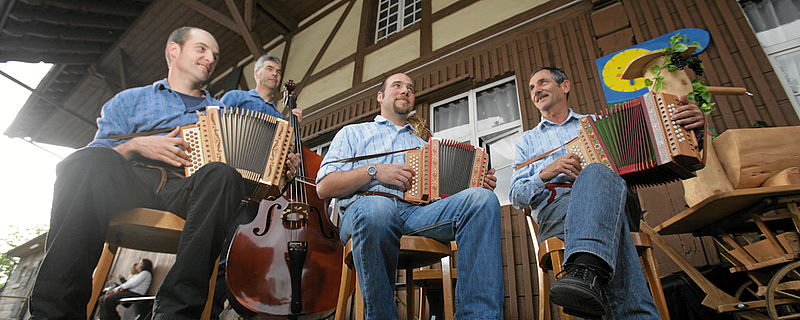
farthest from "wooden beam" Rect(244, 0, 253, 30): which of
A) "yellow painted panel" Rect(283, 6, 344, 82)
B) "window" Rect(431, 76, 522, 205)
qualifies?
"window" Rect(431, 76, 522, 205)

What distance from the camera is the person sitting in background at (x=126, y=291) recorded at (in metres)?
4.85

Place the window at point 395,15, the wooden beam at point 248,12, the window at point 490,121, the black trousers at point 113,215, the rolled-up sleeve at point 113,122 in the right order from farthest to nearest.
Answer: the wooden beam at point 248,12 → the window at point 395,15 → the window at point 490,121 → the rolled-up sleeve at point 113,122 → the black trousers at point 113,215

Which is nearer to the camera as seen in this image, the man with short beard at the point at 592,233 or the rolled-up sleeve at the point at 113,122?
the man with short beard at the point at 592,233

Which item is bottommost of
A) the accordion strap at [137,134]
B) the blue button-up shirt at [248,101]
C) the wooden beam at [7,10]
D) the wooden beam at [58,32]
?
the accordion strap at [137,134]

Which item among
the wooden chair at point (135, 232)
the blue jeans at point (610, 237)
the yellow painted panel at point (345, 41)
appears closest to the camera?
the blue jeans at point (610, 237)

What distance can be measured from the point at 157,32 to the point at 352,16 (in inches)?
143

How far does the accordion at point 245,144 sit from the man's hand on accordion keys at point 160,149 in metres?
0.03

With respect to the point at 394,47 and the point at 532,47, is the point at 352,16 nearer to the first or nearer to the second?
the point at 394,47

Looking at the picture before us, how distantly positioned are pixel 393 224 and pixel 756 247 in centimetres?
187

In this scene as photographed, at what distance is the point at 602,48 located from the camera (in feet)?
11.1

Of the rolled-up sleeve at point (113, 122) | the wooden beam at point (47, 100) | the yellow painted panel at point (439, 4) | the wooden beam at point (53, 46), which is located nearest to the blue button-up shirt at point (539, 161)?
the rolled-up sleeve at point (113, 122)

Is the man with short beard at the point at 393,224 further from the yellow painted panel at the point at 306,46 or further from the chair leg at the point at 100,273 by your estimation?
the yellow painted panel at the point at 306,46

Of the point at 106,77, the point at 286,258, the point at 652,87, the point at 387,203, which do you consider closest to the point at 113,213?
the point at 286,258

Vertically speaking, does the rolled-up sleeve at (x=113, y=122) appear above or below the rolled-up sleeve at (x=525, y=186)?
above
